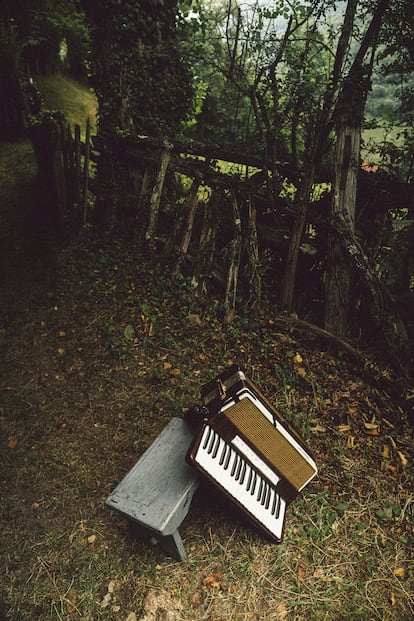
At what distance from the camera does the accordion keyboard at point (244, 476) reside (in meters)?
2.35

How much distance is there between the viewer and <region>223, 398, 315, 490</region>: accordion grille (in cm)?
243

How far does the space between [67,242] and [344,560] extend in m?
5.13

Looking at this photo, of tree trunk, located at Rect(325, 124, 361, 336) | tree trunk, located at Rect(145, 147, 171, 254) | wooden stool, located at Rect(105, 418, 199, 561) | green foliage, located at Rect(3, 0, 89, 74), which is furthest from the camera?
green foliage, located at Rect(3, 0, 89, 74)

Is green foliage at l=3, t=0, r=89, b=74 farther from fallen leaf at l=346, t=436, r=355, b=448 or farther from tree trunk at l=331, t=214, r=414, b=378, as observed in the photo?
fallen leaf at l=346, t=436, r=355, b=448

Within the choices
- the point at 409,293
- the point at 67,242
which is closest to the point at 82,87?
the point at 67,242

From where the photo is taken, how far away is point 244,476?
250 centimetres

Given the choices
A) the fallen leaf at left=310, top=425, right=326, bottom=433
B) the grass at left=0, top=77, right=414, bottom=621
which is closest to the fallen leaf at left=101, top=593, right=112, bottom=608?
the grass at left=0, top=77, right=414, bottom=621

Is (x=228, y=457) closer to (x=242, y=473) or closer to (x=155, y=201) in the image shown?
(x=242, y=473)

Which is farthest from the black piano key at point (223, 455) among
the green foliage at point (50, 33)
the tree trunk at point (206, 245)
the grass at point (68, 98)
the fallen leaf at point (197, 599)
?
the grass at point (68, 98)

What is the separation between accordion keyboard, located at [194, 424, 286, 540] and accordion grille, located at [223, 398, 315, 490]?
0.07 metres

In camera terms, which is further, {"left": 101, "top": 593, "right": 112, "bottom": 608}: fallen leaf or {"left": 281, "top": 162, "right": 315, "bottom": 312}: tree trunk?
{"left": 281, "top": 162, "right": 315, "bottom": 312}: tree trunk

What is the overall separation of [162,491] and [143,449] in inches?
40.5

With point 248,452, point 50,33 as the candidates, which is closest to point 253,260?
point 248,452

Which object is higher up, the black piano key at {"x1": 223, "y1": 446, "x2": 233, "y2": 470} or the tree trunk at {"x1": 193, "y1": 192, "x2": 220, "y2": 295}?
the tree trunk at {"x1": 193, "y1": 192, "x2": 220, "y2": 295}
